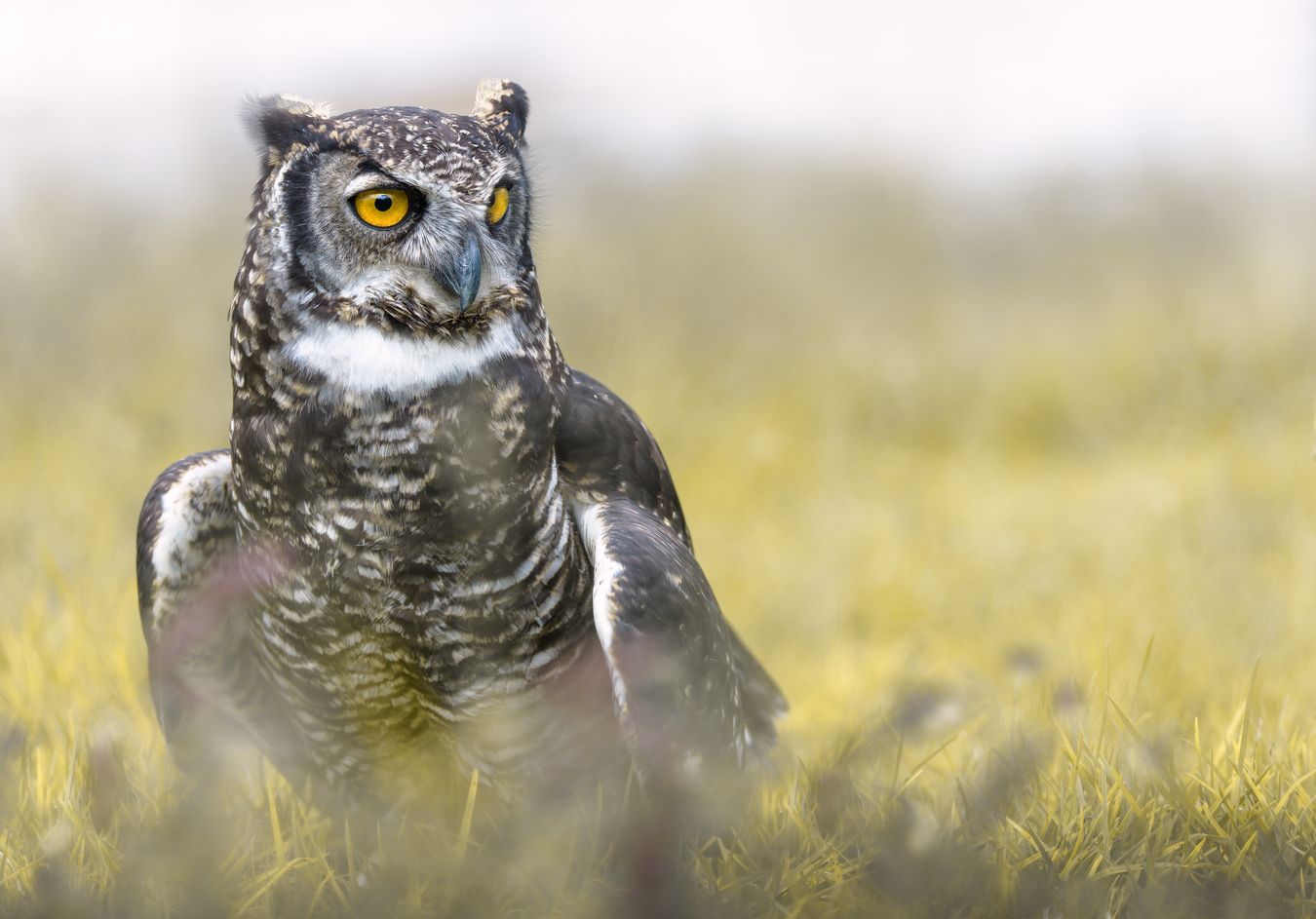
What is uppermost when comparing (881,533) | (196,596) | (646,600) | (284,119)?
(284,119)

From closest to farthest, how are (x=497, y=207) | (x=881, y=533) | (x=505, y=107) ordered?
(x=497, y=207), (x=505, y=107), (x=881, y=533)

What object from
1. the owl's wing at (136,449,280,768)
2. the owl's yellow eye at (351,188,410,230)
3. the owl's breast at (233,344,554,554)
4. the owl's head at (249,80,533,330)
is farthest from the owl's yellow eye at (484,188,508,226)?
the owl's wing at (136,449,280,768)

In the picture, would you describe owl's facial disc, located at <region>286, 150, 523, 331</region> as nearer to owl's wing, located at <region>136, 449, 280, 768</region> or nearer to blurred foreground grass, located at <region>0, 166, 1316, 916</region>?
blurred foreground grass, located at <region>0, 166, 1316, 916</region>

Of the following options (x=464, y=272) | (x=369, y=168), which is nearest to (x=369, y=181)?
(x=369, y=168)

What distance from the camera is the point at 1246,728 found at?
8.46 feet

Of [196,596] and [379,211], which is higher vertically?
[379,211]

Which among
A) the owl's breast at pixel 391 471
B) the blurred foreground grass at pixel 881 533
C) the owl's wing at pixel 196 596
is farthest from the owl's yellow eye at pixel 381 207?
the owl's wing at pixel 196 596

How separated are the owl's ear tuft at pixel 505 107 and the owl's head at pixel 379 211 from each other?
0.19 meters

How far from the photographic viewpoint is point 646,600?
2213 mm

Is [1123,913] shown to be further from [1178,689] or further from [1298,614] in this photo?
[1298,614]

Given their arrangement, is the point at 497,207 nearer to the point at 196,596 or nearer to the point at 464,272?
the point at 464,272

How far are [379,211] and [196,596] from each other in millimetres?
984

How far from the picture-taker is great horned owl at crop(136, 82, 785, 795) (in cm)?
219

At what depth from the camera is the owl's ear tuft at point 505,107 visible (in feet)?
8.14
